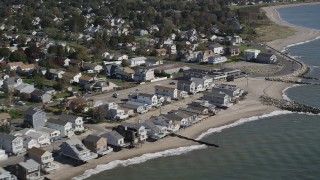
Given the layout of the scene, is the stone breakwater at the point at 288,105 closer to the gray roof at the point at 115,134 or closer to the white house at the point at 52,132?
the gray roof at the point at 115,134

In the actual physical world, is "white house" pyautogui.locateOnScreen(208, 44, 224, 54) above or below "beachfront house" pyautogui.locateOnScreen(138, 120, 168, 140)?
above

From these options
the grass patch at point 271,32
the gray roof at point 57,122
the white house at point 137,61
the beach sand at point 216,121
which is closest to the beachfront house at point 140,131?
the beach sand at point 216,121

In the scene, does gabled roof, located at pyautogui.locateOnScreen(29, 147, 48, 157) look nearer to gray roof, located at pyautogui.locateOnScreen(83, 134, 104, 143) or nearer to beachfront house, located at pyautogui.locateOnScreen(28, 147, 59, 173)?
beachfront house, located at pyautogui.locateOnScreen(28, 147, 59, 173)

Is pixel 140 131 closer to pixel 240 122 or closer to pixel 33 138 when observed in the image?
pixel 33 138

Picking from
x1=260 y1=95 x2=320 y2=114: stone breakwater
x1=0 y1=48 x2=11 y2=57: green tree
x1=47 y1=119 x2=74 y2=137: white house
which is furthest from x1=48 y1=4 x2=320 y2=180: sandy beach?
x1=0 y1=48 x2=11 y2=57: green tree

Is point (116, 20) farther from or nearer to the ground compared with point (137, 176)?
farther from the ground

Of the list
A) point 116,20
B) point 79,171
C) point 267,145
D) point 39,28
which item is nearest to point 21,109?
point 79,171

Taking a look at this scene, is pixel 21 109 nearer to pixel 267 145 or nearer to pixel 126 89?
pixel 126 89
